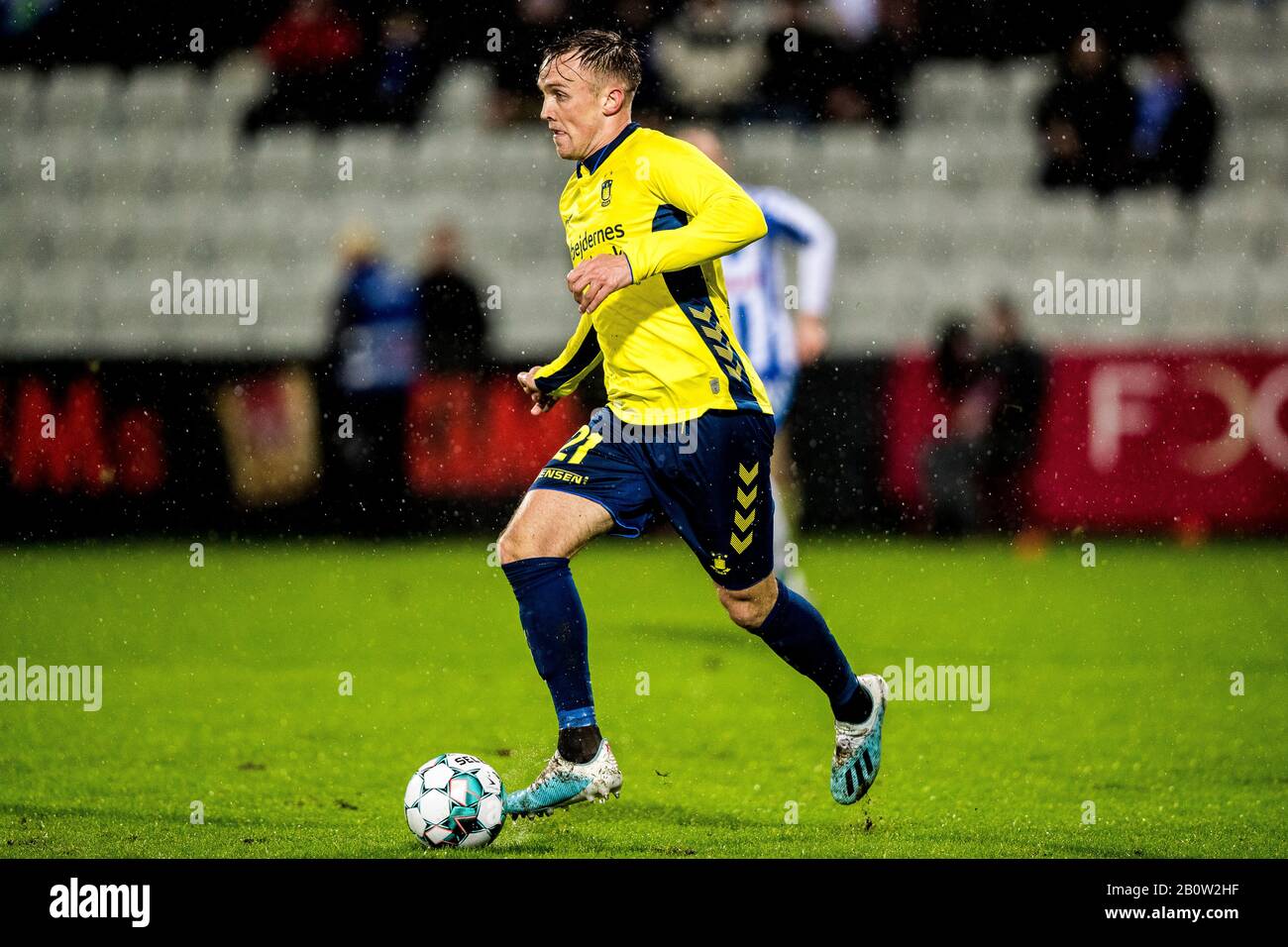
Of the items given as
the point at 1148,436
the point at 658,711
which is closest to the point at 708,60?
the point at 1148,436

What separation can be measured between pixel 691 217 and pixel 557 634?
1085mm

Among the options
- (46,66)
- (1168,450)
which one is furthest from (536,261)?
(1168,450)

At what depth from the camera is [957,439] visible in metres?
11.6

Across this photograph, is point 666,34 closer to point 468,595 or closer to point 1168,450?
point 1168,450

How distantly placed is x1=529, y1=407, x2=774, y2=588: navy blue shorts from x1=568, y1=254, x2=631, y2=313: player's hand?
1.52ft

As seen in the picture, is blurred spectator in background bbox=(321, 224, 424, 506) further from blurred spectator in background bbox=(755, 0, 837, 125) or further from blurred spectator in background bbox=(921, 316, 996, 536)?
blurred spectator in background bbox=(921, 316, 996, 536)

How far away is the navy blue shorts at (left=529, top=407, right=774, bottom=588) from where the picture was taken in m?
4.37

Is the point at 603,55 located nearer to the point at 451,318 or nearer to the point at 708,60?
the point at 451,318

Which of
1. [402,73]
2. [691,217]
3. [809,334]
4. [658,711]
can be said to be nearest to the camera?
[691,217]

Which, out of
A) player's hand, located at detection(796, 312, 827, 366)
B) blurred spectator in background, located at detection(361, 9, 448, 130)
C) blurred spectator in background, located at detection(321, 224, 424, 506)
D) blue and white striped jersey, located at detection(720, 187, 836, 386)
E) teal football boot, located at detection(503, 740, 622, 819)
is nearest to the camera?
teal football boot, located at detection(503, 740, 622, 819)

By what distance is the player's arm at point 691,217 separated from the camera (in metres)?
4.12

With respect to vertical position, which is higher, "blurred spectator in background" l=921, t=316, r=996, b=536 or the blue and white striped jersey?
the blue and white striped jersey

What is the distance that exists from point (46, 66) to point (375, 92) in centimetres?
274

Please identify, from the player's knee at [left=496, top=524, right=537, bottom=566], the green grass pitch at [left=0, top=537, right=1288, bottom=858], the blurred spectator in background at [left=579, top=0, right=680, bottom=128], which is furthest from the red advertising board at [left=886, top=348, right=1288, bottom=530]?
the player's knee at [left=496, top=524, right=537, bottom=566]
